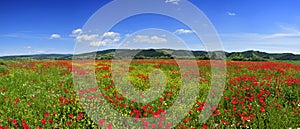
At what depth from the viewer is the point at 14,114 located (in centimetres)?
847

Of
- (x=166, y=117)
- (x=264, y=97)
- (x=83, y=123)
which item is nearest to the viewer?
(x=83, y=123)

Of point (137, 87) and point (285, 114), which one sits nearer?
point (285, 114)

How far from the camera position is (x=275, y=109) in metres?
9.08

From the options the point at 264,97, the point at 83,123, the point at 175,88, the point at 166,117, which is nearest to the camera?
the point at 83,123

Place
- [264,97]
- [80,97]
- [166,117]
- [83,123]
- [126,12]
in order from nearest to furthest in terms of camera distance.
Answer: [83,123] < [166,117] < [126,12] < [80,97] < [264,97]

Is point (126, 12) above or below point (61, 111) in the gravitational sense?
above

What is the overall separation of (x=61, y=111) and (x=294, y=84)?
33.9 feet

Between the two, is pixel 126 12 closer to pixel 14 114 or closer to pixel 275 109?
pixel 14 114

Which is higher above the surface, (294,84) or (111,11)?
(111,11)

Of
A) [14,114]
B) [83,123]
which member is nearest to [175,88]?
[83,123]

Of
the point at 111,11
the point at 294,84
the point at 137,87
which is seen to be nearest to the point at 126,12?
the point at 111,11

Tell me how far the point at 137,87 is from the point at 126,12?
14.3 feet

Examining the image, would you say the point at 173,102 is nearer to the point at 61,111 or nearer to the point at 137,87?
the point at 137,87

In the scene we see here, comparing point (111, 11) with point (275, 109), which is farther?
→ point (275, 109)
